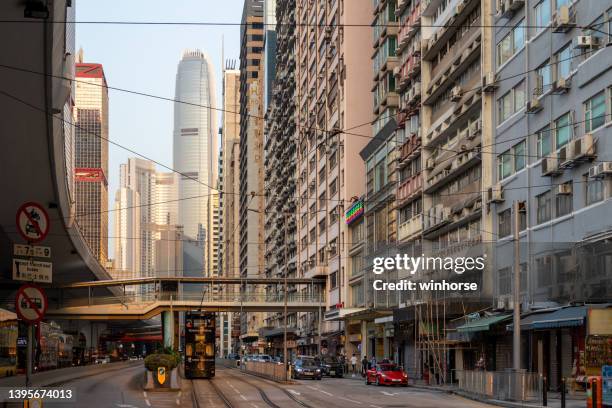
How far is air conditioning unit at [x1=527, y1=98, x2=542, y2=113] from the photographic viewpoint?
44.1m

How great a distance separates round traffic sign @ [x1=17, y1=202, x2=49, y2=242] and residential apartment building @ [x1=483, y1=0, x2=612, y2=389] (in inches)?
948

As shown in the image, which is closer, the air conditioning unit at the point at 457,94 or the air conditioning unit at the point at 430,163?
the air conditioning unit at the point at 457,94

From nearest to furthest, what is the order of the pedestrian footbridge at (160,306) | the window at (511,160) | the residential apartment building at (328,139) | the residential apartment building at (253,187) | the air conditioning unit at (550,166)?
1. the air conditioning unit at (550,166)
2. the window at (511,160)
3. the residential apartment building at (328,139)
4. the pedestrian footbridge at (160,306)
5. the residential apartment building at (253,187)

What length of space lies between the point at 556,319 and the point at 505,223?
11855 mm

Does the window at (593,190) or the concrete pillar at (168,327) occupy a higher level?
the window at (593,190)

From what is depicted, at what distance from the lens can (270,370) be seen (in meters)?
61.1

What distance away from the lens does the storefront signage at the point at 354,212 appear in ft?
272

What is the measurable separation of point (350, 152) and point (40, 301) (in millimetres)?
74468

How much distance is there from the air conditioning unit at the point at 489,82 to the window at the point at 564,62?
818cm

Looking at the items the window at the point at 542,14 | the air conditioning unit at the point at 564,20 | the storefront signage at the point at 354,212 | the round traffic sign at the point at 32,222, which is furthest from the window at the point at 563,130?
the storefront signage at the point at 354,212

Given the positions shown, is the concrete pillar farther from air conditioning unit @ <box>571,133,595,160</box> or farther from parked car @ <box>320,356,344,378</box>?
air conditioning unit @ <box>571,133,595,160</box>

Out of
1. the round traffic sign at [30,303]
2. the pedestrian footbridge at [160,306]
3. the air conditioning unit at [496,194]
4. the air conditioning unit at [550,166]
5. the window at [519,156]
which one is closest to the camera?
the round traffic sign at [30,303]

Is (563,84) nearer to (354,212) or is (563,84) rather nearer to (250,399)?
(250,399)

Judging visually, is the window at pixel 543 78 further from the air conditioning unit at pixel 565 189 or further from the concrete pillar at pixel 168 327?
the concrete pillar at pixel 168 327
